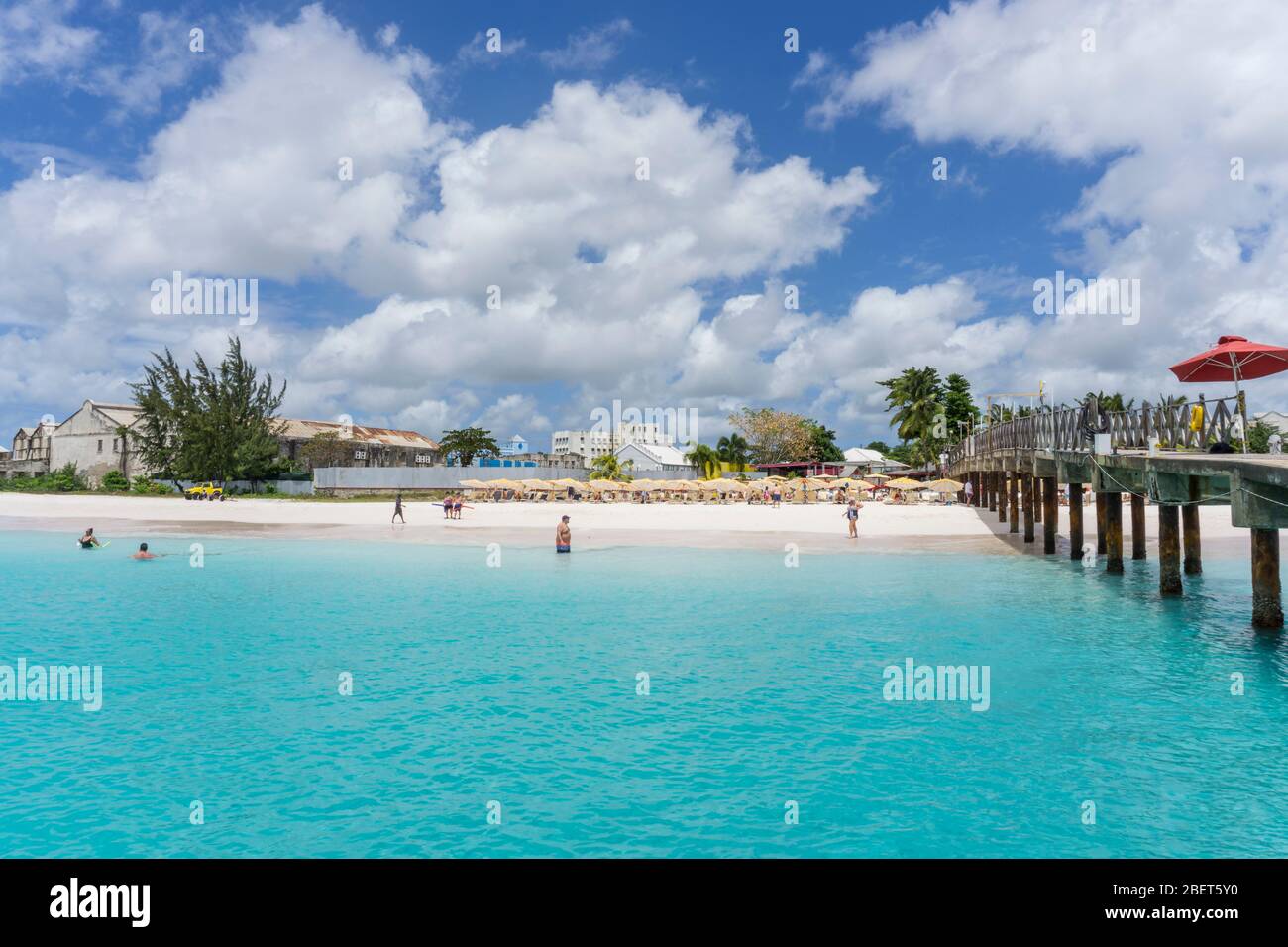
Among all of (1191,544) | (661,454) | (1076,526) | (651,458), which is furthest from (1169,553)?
(661,454)

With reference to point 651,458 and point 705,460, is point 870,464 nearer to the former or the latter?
point 651,458

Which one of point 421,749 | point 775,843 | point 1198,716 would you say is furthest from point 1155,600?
point 421,749

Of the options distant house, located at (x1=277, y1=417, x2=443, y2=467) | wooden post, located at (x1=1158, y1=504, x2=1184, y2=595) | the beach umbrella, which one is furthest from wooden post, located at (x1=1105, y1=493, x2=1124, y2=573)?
distant house, located at (x1=277, y1=417, x2=443, y2=467)

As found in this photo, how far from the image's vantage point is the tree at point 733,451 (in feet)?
307

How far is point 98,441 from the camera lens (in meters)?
74.2

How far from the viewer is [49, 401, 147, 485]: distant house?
73500 mm

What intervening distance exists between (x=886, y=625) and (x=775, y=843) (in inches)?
407

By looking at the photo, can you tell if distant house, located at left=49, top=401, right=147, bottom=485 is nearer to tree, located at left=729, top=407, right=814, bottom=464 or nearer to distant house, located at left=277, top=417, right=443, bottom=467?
distant house, located at left=277, top=417, right=443, bottom=467

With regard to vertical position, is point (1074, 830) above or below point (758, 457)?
below

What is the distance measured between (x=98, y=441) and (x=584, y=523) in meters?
55.8

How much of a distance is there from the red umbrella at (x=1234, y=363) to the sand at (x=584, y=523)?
43.5ft

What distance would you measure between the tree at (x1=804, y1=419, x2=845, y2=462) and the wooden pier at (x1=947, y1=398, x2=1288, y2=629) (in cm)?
7584
